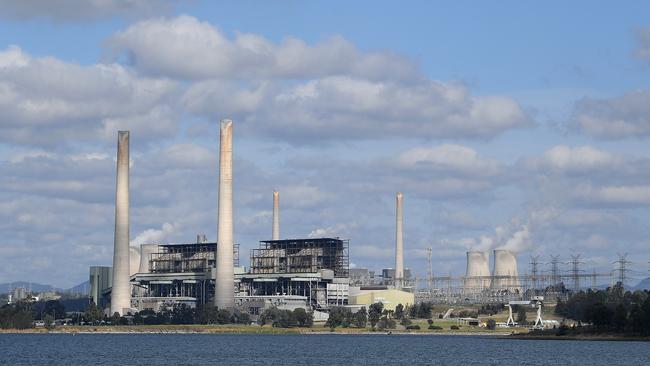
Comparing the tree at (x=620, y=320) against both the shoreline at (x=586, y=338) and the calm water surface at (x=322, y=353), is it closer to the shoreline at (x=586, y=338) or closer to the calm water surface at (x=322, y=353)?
the shoreline at (x=586, y=338)

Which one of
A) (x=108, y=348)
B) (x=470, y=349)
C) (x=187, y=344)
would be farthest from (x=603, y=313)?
(x=108, y=348)

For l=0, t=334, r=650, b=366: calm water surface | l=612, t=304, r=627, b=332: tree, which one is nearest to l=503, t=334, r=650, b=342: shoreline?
l=0, t=334, r=650, b=366: calm water surface

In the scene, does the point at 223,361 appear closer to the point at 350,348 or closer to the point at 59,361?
the point at 59,361

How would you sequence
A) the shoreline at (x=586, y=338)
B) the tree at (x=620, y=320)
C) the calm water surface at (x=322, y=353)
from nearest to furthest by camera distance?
1. the calm water surface at (x=322, y=353)
2. the shoreline at (x=586, y=338)
3. the tree at (x=620, y=320)

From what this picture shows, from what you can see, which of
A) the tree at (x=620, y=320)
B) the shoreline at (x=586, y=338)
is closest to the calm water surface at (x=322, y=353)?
the shoreline at (x=586, y=338)

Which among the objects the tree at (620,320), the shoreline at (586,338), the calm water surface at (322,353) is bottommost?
the calm water surface at (322,353)

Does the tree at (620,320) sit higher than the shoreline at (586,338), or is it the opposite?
the tree at (620,320)

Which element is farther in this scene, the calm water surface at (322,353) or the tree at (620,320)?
the tree at (620,320)

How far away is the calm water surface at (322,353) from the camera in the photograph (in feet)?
345

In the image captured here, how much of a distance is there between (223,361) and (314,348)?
31754 millimetres

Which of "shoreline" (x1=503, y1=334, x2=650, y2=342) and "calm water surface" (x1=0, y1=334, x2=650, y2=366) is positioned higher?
"shoreline" (x1=503, y1=334, x2=650, y2=342)

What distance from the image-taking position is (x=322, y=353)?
122625mm

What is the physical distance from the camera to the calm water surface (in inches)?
4139

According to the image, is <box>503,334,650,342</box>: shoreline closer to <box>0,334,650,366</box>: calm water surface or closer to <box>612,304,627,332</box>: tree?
<box>0,334,650,366</box>: calm water surface
